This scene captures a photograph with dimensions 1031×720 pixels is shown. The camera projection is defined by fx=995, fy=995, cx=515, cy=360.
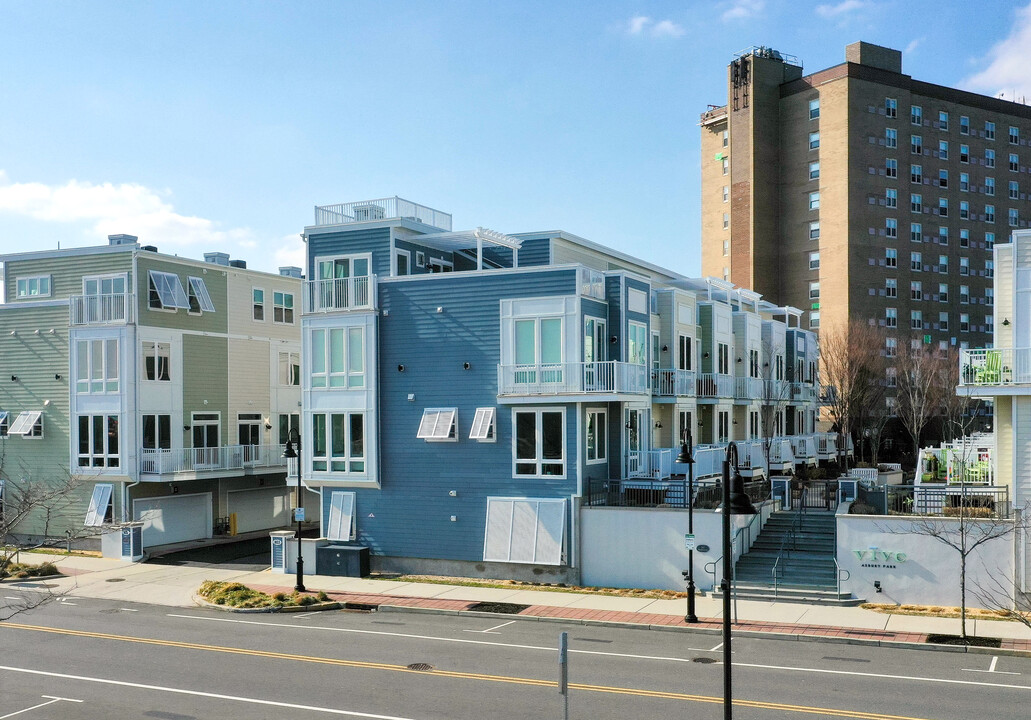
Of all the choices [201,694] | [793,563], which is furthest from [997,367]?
[201,694]

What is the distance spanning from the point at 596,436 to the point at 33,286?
82.6 ft

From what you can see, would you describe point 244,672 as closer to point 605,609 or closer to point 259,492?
point 605,609

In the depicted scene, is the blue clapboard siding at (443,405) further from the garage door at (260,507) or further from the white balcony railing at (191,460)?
the garage door at (260,507)

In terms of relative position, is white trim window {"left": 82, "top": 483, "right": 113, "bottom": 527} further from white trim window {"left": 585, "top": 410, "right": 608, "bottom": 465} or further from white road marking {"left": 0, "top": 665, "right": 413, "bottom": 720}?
white trim window {"left": 585, "top": 410, "right": 608, "bottom": 465}

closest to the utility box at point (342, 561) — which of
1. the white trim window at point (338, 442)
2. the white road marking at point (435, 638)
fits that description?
the white trim window at point (338, 442)

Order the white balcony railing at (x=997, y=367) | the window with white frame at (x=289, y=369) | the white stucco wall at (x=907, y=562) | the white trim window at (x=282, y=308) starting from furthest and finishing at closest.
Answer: the window with white frame at (x=289, y=369), the white trim window at (x=282, y=308), the white balcony railing at (x=997, y=367), the white stucco wall at (x=907, y=562)

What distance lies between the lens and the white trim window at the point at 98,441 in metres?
38.7

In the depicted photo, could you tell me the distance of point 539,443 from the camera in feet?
100

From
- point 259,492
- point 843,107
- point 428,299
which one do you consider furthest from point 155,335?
point 843,107

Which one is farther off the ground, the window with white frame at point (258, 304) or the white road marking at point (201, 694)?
the window with white frame at point (258, 304)

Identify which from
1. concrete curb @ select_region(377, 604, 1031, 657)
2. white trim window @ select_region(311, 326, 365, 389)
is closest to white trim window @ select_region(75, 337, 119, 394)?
white trim window @ select_region(311, 326, 365, 389)

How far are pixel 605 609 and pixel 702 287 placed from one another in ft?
59.7

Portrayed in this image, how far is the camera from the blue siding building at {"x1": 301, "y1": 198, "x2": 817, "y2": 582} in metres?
30.3

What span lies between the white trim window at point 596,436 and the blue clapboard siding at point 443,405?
0.91 m
